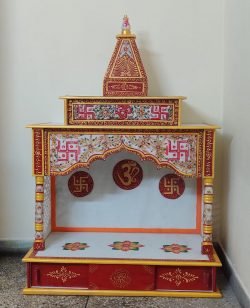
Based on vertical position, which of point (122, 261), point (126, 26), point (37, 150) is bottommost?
point (122, 261)

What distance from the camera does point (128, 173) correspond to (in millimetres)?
3031

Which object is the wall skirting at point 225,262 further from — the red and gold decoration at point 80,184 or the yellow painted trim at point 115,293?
the red and gold decoration at point 80,184

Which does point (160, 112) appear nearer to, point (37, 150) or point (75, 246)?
point (37, 150)

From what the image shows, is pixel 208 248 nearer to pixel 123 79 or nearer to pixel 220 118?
pixel 220 118

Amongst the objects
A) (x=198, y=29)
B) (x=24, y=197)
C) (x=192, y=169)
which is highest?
(x=198, y=29)

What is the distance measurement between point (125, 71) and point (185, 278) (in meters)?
1.33

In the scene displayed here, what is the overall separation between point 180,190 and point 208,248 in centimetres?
55

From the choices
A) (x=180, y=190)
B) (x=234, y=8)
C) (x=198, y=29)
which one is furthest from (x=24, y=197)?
(x=234, y=8)

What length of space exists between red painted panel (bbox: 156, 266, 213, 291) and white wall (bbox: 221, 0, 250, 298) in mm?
193

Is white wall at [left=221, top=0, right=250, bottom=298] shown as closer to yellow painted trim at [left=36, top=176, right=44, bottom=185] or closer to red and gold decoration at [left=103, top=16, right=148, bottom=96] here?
red and gold decoration at [left=103, top=16, right=148, bottom=96]

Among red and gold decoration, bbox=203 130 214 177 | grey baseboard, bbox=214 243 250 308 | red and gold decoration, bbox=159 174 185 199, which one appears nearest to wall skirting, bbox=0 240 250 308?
grey baseboard, bbox=214 243 250 308

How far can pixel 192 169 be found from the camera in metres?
2.54

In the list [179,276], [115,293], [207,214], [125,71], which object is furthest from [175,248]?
[125,71]

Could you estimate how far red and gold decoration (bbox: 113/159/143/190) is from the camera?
303 cm
